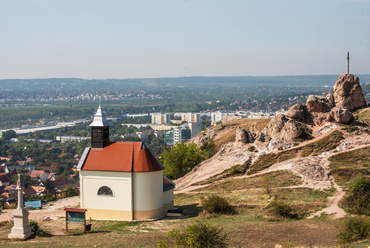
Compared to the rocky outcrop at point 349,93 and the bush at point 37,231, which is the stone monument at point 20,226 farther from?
the rocky outcrop at point 349,93

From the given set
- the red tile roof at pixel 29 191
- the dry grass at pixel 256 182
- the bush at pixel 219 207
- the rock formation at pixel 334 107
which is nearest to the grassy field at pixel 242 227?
the dry grass at pixel 256 182

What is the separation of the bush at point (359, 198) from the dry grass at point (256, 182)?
6.19 metres

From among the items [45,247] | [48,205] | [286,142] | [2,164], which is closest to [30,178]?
[2,164]

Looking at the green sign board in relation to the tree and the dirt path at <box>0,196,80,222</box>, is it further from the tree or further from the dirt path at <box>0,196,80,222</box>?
the tree

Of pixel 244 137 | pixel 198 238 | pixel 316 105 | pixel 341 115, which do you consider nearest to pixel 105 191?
pixel 198 238

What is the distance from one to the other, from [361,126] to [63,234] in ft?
78.4

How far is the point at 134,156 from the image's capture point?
27.1 meters

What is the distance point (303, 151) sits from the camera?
34.3 m

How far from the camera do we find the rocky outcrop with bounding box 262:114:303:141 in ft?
117

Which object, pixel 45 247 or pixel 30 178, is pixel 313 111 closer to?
pixel 45 247

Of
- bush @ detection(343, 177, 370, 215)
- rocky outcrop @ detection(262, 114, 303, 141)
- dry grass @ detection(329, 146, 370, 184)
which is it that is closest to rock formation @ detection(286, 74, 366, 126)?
rocky outcrop @ detection(262, 114, 303, 141)

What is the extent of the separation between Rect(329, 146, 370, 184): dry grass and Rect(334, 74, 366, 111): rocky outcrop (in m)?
14.0

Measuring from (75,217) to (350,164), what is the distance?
60.3ft

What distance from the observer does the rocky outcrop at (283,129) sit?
35.6m
